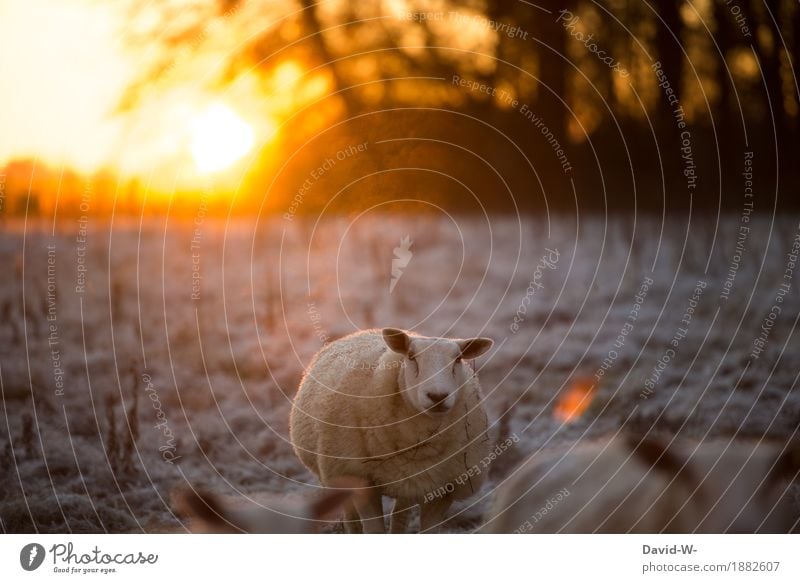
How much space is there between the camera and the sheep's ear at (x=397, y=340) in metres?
5.23

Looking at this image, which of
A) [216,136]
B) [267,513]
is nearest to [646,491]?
[267,513]

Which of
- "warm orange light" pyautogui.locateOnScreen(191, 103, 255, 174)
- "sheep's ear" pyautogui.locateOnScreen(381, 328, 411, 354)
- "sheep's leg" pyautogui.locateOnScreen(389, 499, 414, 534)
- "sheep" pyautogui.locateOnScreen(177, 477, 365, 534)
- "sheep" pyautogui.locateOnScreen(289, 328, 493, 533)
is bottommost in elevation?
"sheep's leg" pyautogui.locateOnScreen(389, 499, 414, 534)

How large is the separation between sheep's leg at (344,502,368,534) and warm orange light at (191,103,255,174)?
9.79ft

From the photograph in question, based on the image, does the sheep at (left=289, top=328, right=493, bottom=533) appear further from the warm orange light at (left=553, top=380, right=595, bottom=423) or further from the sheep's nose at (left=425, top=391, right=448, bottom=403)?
the warm orange light at (left=553, top=380, right=595, bottom=423)

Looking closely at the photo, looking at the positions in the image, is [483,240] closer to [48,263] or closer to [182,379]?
[182,379]

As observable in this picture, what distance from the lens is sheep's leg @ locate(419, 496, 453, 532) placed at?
5480 mm

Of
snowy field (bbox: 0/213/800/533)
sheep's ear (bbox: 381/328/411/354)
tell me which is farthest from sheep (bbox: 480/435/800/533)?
sheep's ear (bbox: 381/328/411/354)

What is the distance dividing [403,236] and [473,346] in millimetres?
4309

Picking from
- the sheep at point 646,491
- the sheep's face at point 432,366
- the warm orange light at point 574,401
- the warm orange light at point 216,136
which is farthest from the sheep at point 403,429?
the warm orange light at point 216,136

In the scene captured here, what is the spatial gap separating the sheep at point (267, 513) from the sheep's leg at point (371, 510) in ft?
0.19

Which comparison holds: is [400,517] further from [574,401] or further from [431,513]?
[574,401]

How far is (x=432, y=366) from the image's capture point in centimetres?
514

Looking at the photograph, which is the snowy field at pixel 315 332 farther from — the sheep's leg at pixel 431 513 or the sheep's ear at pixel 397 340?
the sheep's ear at pixel 397 340
